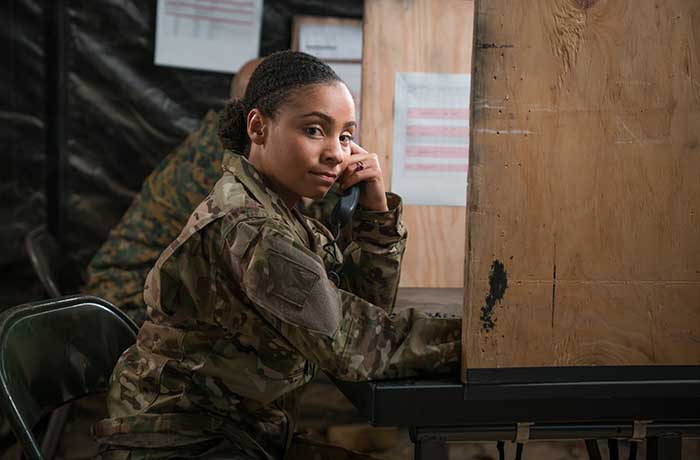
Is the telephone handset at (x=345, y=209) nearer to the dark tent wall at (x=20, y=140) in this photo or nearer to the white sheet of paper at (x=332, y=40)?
the dark tent wall at (x=20, y=140)

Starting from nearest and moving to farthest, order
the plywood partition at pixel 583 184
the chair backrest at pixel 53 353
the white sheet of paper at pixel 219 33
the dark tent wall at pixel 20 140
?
the plywood partition at pixel 583 184 → the chair backrest at pixel 53 353 → the dark tent wall at pixel 20 140 → the white sheet of paper at pixel 219 33

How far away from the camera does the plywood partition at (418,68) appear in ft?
6.63

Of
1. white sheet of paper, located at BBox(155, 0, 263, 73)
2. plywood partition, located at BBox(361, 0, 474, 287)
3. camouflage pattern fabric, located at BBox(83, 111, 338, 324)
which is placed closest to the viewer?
plywood partition, located at BBox(361, 0, 474, 287)

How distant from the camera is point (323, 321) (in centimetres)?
107

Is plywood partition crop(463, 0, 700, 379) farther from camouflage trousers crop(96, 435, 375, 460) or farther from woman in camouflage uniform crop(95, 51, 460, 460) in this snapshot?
camouflage trousers crop(96, 435, 375, 460)

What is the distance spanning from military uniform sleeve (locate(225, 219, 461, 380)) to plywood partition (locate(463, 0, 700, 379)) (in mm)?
88

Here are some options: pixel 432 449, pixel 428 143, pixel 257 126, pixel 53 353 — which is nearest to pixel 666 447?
pixel 432 449

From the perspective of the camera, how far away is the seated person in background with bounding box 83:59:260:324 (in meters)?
2.62

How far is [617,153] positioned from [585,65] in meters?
0.11

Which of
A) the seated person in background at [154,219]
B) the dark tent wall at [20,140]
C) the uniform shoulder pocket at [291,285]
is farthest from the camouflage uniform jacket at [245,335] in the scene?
the dark tent wall at [20,140]

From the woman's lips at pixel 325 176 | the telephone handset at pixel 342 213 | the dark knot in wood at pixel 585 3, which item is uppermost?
the dark knot in wood at pixel 585 3

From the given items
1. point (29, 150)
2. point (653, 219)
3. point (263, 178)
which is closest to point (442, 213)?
point (263, 178)

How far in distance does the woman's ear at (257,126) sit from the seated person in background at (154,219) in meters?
1.27

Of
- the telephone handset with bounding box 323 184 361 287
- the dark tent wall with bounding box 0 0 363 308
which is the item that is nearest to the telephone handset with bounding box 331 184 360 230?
the telephone handset with bounding box 323 184 361 287
